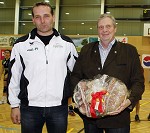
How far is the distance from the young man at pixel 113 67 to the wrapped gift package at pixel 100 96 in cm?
12

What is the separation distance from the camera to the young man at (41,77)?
94.1 inches

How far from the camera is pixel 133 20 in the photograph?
1797cm

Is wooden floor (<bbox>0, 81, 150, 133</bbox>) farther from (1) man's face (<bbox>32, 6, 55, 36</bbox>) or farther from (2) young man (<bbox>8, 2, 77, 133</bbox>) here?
(1) man's face (<bbox>32, 6, 55, 36</bbox>)

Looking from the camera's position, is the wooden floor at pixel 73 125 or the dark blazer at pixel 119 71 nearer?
the dark blazer at pixel 119 71

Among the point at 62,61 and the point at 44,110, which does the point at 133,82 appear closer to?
the point at 62,61

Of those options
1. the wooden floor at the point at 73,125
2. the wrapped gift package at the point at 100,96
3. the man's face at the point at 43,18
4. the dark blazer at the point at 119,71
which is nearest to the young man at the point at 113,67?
the dark blazer at the point at 119,71

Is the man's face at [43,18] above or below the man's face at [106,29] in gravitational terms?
above

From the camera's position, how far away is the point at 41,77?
2.38 meters

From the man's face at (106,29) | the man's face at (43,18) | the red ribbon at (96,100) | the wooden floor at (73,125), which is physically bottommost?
the wooden floor at (73,125)

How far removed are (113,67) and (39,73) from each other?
0.69 metres

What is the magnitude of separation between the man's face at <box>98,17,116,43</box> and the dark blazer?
112 mm

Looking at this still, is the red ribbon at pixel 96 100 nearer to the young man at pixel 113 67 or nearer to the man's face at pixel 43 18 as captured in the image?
the young man at pixel 113 67

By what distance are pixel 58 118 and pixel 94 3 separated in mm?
17357

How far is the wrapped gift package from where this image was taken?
2.01 meters
